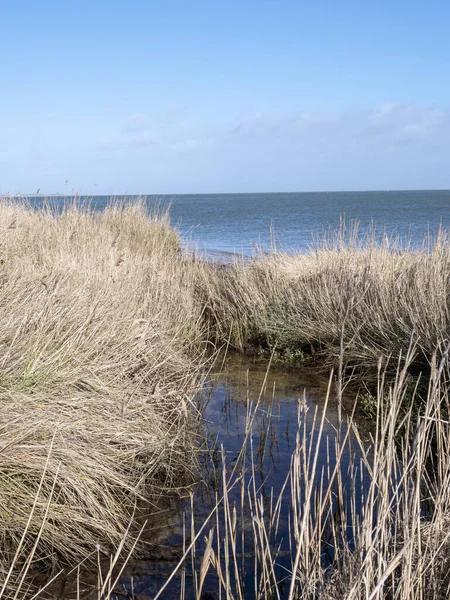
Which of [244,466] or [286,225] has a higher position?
[286,225]

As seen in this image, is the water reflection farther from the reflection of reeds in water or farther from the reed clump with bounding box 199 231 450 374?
the reed clump with bounding box 199 231 450 374

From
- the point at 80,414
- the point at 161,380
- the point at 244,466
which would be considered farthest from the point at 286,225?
the point at 244,466

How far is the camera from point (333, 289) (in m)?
6.75

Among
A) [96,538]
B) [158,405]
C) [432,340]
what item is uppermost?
[432,340]

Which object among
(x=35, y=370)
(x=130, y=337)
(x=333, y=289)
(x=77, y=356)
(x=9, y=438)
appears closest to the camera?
(x=9, y=438)

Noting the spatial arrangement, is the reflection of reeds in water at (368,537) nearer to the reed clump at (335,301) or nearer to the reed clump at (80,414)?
the reed clump at (80,414)

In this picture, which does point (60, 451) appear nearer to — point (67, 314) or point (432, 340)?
point (67, 314)

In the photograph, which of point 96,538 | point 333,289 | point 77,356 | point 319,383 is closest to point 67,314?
point 77,356

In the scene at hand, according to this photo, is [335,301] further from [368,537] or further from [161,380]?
[368,537]

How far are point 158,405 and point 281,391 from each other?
1.80 metres

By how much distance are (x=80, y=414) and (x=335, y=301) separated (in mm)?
3751

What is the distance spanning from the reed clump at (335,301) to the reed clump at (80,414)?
178 cm

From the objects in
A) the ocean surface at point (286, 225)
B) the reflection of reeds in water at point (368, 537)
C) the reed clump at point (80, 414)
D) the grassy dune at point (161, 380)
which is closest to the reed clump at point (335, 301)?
the grassy dune at point (161, 380)

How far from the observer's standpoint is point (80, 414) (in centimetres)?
340
